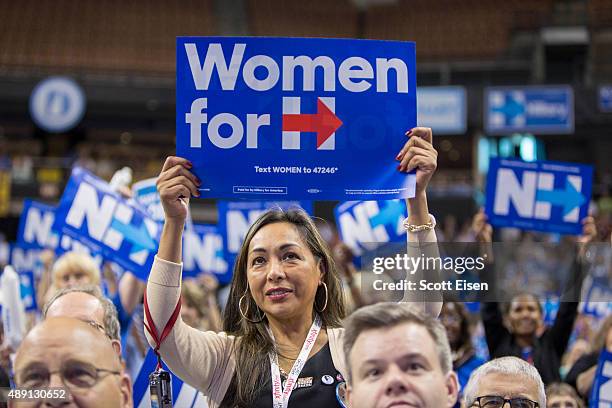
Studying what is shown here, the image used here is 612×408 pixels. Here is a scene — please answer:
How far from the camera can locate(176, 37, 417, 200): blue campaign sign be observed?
8.14 feet

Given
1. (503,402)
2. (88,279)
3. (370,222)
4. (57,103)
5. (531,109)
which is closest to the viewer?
(503,402)

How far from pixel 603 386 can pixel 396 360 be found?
1561 mm

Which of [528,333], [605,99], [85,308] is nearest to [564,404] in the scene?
[528,333]

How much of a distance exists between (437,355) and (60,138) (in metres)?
21.8


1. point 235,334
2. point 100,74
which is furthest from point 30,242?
point 100,74

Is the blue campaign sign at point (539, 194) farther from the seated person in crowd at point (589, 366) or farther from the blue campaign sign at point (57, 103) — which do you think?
the blue campaign sign at point (57, 103)

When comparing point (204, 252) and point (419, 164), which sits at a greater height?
point (204, 252)

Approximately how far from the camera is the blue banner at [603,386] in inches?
115

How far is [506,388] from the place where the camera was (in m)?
2.24

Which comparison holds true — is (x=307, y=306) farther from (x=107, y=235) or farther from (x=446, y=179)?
(x=446, y=179)

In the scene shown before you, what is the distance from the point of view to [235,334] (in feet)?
8.21

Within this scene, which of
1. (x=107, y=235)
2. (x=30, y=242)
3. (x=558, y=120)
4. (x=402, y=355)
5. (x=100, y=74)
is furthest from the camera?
(x=100, y=74)

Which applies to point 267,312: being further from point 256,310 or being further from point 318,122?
point 318,122

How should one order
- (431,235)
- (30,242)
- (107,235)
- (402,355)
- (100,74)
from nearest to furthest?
(402,355)
(431,235)
(107,235)
(30,242)
(100,74)
